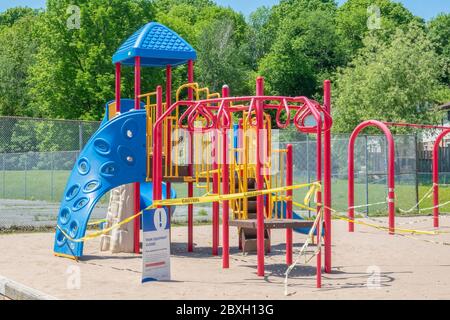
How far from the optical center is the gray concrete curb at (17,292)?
854 centimetres

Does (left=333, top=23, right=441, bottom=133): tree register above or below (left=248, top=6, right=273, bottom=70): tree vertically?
below

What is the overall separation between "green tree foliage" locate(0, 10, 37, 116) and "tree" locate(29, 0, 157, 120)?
1560cm

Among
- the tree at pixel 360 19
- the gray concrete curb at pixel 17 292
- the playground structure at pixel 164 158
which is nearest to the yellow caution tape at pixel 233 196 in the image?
the playground structure at pixel 164 158

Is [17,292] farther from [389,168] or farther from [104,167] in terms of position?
[389,168]

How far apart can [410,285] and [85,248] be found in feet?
24.2

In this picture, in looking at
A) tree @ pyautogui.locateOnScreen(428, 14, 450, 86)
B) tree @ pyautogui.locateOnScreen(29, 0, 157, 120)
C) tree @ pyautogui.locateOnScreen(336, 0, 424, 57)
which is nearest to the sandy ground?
tree @ pyautogui.locateOnScreen(29, 0, 157, 120)

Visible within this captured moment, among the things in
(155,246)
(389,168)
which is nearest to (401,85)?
(389,168)

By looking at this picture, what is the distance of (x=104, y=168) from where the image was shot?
13.6 meters

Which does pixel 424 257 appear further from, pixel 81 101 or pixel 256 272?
pixel 81 101

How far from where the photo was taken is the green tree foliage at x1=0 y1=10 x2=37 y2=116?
66.6 m

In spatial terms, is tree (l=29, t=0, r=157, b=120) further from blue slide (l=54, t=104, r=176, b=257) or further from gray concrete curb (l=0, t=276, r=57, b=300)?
gray concrete curb (l=0, t=276, r=57, b=300)
